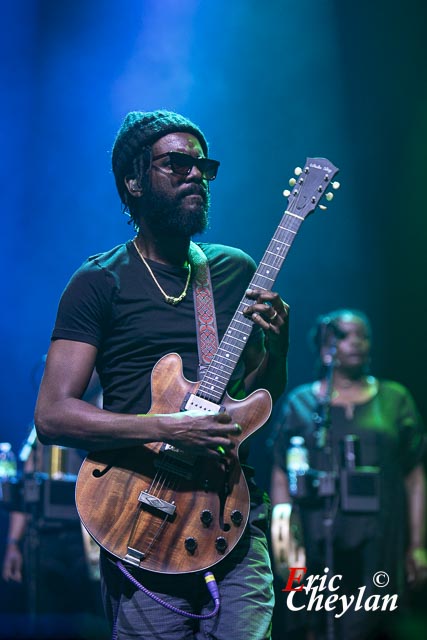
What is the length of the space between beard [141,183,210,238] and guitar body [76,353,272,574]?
86cm

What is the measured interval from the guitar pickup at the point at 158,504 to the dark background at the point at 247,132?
17.0 ft

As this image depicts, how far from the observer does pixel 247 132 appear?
28.0 ft

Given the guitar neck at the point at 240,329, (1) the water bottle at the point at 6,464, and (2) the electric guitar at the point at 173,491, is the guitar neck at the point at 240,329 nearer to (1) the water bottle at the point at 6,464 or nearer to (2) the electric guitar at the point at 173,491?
(2) the electric guitar at the point at 173,491

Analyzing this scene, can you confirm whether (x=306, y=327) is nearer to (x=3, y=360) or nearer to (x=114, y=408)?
(x=3, y=360)

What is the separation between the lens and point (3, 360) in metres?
8.90

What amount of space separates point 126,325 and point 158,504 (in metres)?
0.79

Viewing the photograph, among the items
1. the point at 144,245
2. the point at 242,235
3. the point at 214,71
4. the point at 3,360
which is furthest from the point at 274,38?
the point at 144,245

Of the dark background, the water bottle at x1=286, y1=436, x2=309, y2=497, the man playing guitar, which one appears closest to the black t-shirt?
the man playing guitar

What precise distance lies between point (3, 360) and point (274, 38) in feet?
14.5

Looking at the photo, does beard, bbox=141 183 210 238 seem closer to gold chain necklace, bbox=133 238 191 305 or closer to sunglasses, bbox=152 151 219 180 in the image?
sunglasses, bbox=152 151 219 180

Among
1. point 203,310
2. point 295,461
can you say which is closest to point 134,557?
point 203,310

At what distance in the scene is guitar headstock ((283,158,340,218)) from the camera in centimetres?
363

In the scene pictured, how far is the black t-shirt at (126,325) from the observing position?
346 centimetres

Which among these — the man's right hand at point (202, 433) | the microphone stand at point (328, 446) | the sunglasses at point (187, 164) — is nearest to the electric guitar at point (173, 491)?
the man's right hand at point (202, 433)
